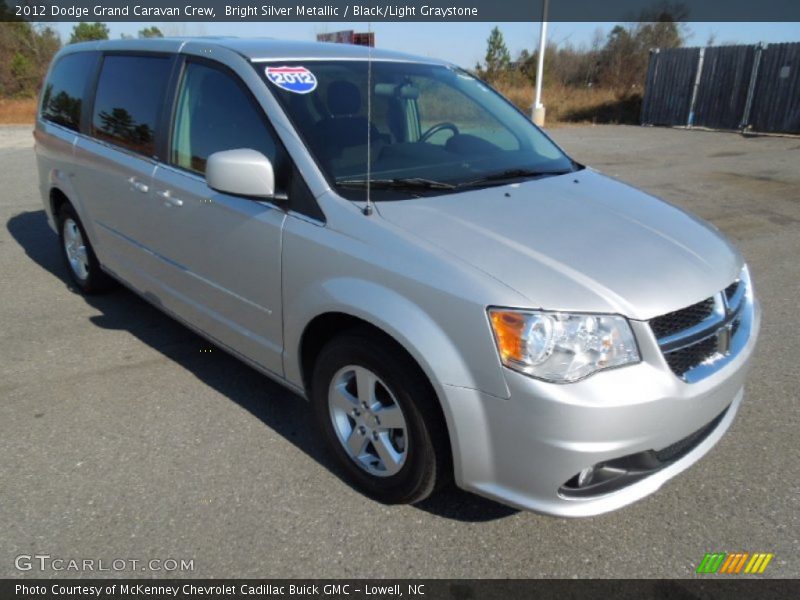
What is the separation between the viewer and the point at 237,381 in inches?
142

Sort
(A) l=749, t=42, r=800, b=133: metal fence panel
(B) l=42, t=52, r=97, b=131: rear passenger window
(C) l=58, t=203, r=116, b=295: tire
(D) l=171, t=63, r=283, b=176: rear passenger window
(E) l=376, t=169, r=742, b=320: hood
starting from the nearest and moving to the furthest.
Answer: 1. (E) l=376, t=169, r=742, b=320: hood
2. (D) l=171, t=63, r=283, b=176: rear passenger window
3. (B) l=42, t=52, r=97, b=131: rear passenger window
4. (C) l=58, t=203, r=116, b=295: tire
5. (A) l=749, t=42, r=800, b=133: metal fence panel

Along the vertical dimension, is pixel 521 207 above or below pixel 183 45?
below

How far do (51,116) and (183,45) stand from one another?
222 cm

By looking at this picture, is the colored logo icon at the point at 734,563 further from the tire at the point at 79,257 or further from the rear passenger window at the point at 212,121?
the tire at the point at 79,257

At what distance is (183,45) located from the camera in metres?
3.39

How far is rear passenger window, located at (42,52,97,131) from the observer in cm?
442

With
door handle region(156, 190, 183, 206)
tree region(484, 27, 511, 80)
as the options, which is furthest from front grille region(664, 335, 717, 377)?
tree region(484, 27, 511, 80)

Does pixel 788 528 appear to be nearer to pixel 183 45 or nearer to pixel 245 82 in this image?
pixel 245 82

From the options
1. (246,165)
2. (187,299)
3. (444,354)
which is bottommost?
(187,299)

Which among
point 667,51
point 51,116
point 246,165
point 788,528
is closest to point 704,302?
point 788,528

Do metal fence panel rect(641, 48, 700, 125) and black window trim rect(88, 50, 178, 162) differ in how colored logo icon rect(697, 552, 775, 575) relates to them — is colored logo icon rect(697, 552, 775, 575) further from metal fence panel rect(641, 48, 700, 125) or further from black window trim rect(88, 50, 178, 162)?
metal fence panel rect(641, 48, 700, 125)

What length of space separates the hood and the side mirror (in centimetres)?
52
